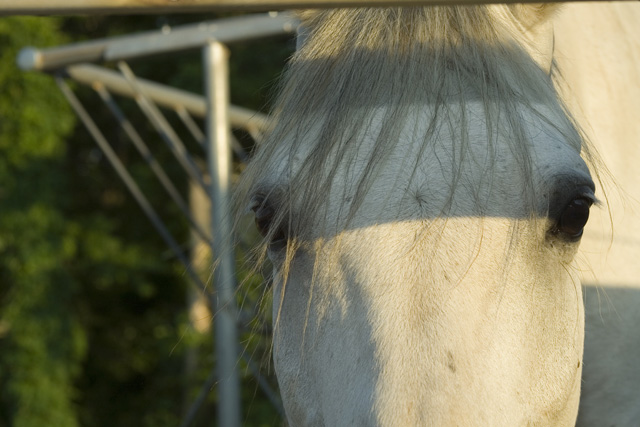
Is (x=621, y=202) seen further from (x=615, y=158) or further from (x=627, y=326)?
(x=627, y=326)

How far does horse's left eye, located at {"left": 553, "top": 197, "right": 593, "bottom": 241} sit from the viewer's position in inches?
45.4

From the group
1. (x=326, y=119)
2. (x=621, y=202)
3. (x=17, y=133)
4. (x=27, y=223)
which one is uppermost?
(x=326, y=119)

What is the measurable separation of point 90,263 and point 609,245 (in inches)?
258

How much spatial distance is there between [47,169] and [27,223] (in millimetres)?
562

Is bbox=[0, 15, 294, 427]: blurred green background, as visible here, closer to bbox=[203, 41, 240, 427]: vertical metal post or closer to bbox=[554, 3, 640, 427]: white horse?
bbox=[203, 41, 240, 427]: vertical metal post

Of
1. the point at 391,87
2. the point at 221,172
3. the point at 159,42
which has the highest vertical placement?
the point at 391,87

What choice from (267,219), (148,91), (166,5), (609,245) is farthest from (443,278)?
(148,91)

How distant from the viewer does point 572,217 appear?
3.80 ft

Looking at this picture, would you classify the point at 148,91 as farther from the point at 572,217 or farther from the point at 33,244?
the point at 33,244

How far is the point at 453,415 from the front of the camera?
0.94 metres

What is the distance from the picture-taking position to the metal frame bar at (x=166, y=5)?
0.86 meters

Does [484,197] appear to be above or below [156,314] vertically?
above

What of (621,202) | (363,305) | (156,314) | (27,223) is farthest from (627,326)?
(156,314)

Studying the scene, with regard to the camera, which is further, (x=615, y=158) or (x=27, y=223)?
(x=27, y=223)
